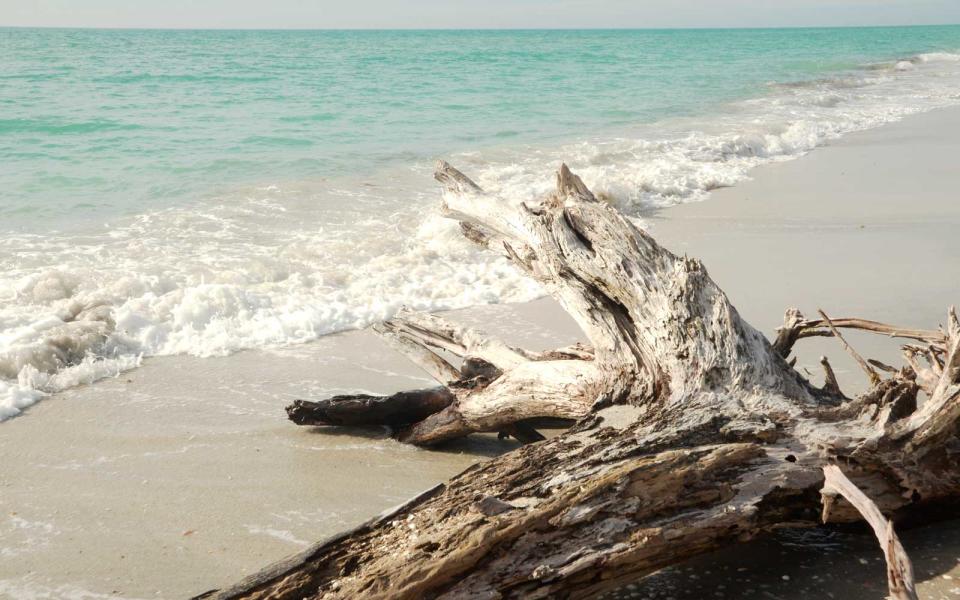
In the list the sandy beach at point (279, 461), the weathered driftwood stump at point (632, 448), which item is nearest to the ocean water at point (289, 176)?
the sandy beach at point (279, 461)

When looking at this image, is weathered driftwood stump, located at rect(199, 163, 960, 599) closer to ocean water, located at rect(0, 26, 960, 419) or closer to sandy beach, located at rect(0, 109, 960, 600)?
sandy beach, located at rect(0, 109, 960, 600)

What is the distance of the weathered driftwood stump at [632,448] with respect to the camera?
239 cm

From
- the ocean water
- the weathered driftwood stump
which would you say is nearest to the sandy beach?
the weathered driftwood stump

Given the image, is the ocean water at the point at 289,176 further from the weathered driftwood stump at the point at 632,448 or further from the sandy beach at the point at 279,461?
the weathered driftwood stump at the point at 632,448

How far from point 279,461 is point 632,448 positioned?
1.89 m

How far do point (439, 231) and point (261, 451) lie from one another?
4.40 m

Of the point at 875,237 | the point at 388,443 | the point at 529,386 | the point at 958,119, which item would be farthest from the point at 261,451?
the point at 958,119

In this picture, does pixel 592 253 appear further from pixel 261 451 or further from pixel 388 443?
pixel 261 451

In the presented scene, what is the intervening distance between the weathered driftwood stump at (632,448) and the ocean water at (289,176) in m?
2.33

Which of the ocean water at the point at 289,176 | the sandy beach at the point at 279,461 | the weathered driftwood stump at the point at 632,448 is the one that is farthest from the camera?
the ocean water at the point at 289,176

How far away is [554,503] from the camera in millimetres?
2482

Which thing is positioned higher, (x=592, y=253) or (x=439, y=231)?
(x=592, y=253)

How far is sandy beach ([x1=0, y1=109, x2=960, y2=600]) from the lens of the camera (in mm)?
2938

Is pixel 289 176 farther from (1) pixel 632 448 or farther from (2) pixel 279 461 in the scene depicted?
(1) pixel 632 448
